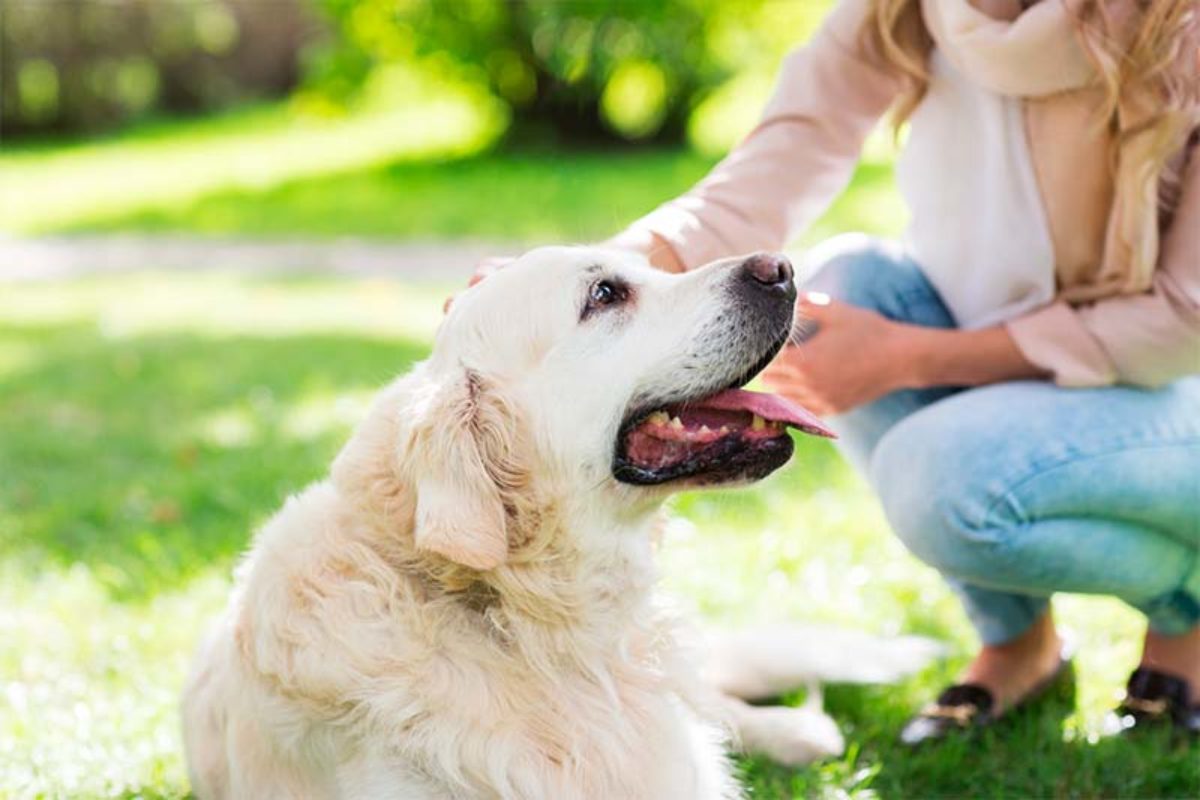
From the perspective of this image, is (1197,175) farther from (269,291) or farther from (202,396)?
(269,291)

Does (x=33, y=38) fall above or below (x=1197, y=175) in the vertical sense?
below

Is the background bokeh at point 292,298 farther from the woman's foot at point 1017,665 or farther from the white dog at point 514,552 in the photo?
the white dog at point 514,552

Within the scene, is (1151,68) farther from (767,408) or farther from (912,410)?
(767,408)

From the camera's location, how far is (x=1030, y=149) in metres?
3.24

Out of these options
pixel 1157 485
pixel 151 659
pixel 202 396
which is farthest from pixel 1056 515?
pixel 202 396

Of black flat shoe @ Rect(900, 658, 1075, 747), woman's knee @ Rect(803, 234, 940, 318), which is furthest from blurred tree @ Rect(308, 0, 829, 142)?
black flat shoe @ Rect(900, 658, 1075, 747)

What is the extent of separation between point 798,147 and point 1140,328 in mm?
810

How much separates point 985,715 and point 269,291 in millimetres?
Result: 6664

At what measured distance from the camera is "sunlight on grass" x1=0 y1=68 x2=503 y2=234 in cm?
A: 1343

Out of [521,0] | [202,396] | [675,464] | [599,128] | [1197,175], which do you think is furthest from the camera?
[599,128]

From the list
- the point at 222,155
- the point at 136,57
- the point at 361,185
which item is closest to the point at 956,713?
the point at 361,185

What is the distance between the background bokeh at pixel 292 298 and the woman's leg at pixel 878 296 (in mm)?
485

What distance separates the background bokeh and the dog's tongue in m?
0.12

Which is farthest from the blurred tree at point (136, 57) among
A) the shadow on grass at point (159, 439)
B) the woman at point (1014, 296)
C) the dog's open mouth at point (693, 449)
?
the dog's open mouth at point (693, 449)
